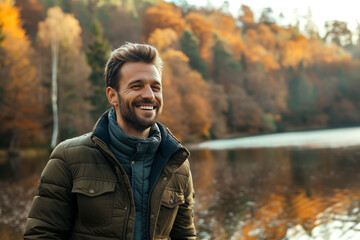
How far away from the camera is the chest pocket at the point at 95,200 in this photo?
2104 millimetres

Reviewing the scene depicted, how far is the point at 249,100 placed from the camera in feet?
190

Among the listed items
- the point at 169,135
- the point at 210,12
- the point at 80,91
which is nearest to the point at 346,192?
the point at 169,135

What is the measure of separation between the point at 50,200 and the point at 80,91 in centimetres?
3223

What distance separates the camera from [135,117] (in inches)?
87.7

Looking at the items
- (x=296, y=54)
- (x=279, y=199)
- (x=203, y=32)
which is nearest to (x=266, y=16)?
(x=296, y=54)

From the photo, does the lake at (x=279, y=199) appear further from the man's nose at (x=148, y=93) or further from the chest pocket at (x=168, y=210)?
the man's nose at (x=148, y=93)

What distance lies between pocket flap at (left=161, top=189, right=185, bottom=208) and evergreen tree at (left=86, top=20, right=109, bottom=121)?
2916 centimetres

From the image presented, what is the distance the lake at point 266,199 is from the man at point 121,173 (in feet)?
22.6

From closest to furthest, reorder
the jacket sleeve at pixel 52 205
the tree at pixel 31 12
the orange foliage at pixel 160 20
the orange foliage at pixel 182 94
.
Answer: the jacket sleeve at pixel 52 205 → the orange foliage at pixel 182 94 → the tree at pixel 31 12 → the orange foliage at pixel 160 20

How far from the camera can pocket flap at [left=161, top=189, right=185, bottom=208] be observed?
2.25m

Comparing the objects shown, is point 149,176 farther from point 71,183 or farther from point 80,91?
point 80,91

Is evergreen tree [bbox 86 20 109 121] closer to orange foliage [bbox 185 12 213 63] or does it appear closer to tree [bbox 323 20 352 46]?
orange foliage [bbox 185 12 213 63]

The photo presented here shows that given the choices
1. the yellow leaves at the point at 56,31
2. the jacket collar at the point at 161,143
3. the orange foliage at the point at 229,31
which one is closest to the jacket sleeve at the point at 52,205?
the jacket collar at the point at 161,143

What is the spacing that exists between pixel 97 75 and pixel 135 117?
3093 cm
